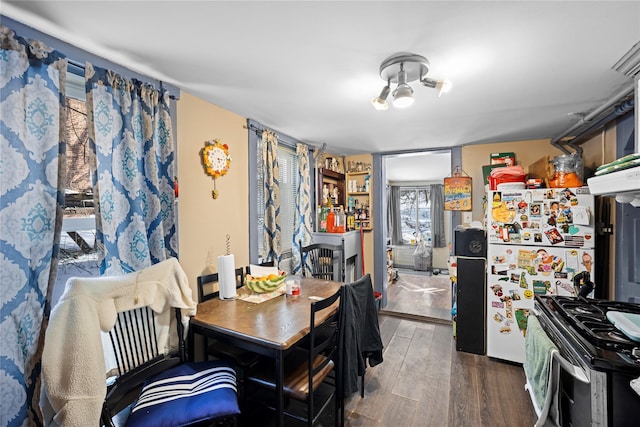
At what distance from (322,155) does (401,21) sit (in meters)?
2.64

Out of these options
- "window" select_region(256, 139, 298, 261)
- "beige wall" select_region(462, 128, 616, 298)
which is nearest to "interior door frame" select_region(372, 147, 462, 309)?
"beige wall" select_region(462, 128, 616, 298)

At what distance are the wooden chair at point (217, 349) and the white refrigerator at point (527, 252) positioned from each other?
2.25 metres

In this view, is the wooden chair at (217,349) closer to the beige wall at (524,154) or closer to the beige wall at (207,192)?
the beige wall at (207,192)

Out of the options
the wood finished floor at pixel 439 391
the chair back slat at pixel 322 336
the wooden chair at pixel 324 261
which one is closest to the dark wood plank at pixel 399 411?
the wood finished floor at pixel 439 391

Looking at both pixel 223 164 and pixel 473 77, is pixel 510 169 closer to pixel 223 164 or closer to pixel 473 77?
pixel 473 77

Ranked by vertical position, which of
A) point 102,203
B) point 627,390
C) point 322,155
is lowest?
point 627,390

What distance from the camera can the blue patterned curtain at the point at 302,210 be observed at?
3189mm

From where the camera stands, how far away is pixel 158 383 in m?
1.41

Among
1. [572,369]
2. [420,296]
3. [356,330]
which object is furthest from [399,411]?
[420,296]

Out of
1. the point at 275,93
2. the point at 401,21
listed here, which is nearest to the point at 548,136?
the point at 401,21

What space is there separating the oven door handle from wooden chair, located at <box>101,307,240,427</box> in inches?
58.1

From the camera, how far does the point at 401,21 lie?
1.17 meters

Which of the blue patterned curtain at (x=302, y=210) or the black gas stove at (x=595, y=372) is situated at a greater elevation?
the blue patterned curtain at (x=302, y=210)

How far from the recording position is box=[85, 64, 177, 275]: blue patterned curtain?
1457mm
